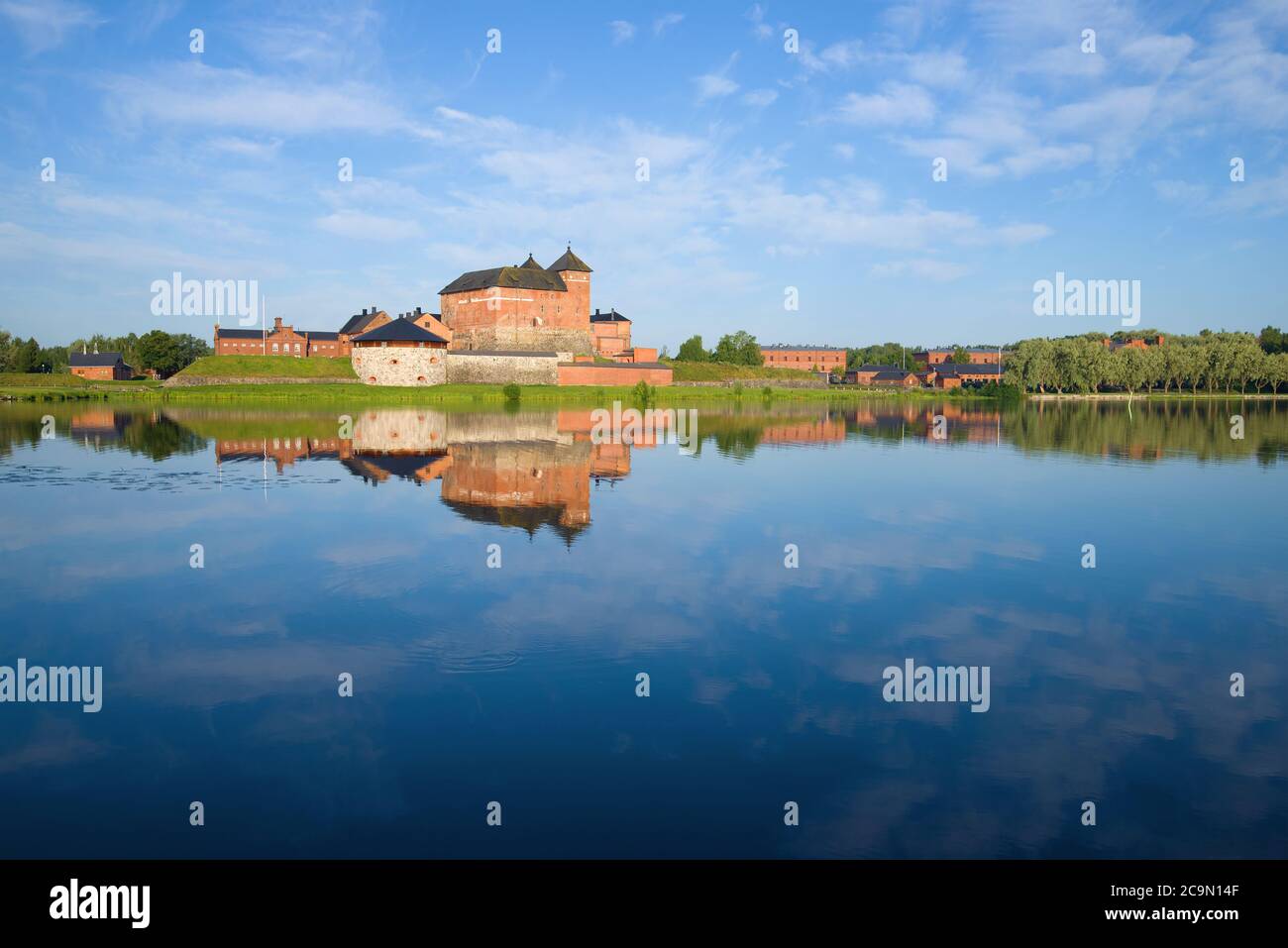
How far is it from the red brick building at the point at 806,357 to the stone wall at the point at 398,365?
79.5 metres

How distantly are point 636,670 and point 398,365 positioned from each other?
220 feet

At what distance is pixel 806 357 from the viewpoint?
143875 millimetres

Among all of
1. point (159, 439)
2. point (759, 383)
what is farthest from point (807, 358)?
point (159, 439)

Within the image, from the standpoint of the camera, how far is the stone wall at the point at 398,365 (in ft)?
232

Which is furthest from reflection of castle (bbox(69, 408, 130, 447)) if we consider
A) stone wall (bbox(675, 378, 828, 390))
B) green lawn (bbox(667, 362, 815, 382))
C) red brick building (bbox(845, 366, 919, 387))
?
red brick building (bbox(845, 366, 919, 387))

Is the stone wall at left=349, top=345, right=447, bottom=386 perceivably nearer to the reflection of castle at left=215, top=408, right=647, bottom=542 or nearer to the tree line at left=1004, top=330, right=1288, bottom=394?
the reflection of castle at left=215, top=408, right=647, bottom=542

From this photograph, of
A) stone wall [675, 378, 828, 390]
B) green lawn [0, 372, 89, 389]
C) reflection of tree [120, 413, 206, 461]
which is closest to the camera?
reflection of tree [120, 413, 206, 461]

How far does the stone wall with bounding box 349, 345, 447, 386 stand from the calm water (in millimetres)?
51807

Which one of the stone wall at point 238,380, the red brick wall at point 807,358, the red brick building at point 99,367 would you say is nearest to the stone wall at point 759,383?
the red brick wall at point 807,358

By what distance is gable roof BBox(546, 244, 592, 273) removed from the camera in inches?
3401

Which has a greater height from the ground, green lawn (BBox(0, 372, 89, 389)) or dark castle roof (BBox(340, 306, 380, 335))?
dark castle roof (BBox(340, 306, 380, 335))

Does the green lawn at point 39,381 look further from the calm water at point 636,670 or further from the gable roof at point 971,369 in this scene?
the gable roof at point 971,369
